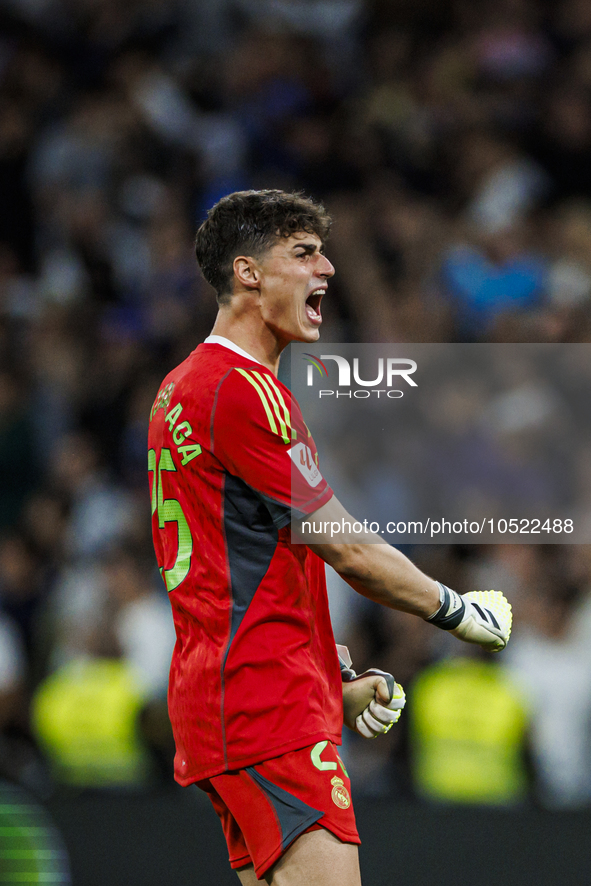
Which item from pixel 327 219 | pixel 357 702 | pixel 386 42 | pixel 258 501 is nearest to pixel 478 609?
pixel 357 702

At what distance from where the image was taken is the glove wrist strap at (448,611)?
2.84 meters

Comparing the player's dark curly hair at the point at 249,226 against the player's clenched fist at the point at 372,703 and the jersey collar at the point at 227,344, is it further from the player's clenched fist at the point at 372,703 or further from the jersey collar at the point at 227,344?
the player's clenched fist at the point at 372,703

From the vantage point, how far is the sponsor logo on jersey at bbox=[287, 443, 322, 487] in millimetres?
2795

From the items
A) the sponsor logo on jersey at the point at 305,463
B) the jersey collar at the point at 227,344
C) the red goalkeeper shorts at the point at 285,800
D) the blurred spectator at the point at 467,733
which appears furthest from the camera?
the blurred spectator at the point at 467,733

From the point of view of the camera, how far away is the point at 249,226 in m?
3.05

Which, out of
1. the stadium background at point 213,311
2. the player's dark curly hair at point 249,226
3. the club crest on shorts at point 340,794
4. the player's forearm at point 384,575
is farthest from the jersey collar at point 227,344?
the stadium background at point 213,311

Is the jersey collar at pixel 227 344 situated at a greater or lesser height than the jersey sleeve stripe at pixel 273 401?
greater

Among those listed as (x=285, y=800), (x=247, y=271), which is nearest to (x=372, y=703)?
(x=285, y=800)

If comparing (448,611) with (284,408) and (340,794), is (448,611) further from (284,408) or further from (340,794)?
(284,408)

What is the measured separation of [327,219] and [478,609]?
1.19 metres

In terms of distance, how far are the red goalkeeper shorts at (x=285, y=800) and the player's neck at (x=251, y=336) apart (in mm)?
1044

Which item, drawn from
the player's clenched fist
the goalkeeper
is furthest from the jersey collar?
the player's clenched fist

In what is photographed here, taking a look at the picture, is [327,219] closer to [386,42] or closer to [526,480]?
[526,480]

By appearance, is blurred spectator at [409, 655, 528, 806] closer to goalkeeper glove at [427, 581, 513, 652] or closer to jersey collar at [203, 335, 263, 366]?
goalkeeper glove at [427, 581, 513, 652]
